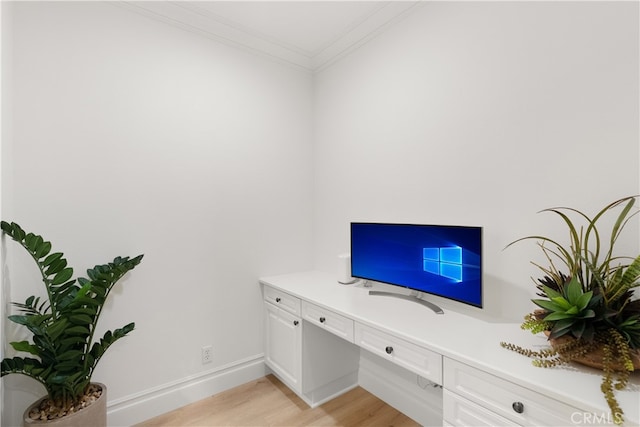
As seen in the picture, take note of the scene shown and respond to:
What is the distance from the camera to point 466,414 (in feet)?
4.00

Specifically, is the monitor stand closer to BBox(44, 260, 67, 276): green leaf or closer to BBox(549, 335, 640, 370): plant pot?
BBox(549, 335, 640, 370): plant pot

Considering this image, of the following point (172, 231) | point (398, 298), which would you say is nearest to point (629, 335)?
point (398, 298)

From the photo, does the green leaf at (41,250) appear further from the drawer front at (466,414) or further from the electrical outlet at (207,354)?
the drawer front at (466,414)

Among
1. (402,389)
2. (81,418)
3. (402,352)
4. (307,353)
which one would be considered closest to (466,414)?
(402,352)

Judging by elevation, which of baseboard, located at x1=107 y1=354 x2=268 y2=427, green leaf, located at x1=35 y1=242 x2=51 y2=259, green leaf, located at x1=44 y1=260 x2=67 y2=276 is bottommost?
baseboard, located at x1=107 y1=354 x2=268 y2=427

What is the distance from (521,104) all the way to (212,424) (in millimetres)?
2591

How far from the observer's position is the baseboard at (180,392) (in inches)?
76.9

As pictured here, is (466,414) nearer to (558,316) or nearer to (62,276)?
(558,316)

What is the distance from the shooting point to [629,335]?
105cm

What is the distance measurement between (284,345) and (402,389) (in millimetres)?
870

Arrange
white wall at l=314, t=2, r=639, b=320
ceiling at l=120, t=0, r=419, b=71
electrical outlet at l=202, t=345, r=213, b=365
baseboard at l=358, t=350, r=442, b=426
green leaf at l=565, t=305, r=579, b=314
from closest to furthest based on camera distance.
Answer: green leaf at l=565, t=305, r=579, b=314
white wall at l=314, t=2, r=639, b=320
baseboard at l=358, t=350, r=442, b=426
ceiling at l=120, t=0, r=419, b=71
electrical outlet at l=202, t=345, r=213, b=365

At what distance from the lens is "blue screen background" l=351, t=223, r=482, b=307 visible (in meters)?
1.56

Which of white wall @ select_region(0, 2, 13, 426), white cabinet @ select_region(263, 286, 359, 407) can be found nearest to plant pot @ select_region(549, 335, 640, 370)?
white cabinet @ select_region(263, 286, 359, 407)

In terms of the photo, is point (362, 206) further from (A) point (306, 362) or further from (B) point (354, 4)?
(B) point (354, 4)
